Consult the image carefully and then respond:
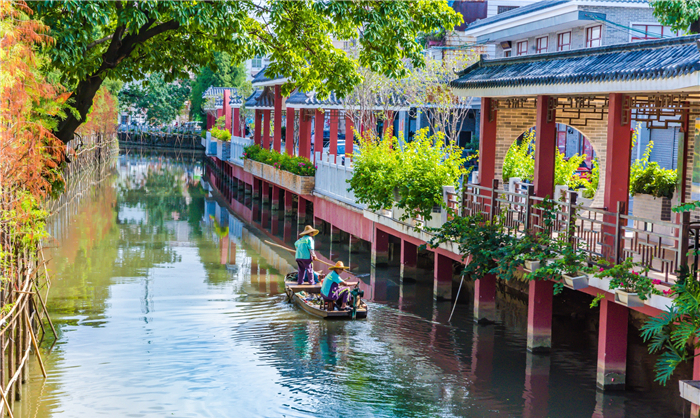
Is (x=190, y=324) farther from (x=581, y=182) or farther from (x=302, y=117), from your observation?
(x=302, y=117)

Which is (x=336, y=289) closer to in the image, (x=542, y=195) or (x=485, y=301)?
(x=485, y=301)

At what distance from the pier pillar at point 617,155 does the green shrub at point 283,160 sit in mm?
15954

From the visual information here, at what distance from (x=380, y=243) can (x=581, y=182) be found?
5350 millimetres

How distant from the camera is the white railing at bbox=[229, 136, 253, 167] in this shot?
39963 millimetres

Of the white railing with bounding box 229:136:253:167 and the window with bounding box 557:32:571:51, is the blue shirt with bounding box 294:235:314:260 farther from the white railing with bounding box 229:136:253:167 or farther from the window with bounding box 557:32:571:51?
the white railing with bounding box 229:136:253:167

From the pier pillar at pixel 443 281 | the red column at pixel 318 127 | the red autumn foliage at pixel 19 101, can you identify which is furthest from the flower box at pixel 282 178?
the red autumn foliage at pixel 19 101

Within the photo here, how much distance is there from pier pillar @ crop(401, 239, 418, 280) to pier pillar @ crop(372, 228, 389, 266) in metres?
1.51

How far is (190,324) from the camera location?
599 inches

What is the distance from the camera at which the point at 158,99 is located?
3228 inches

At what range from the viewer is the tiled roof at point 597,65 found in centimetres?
998

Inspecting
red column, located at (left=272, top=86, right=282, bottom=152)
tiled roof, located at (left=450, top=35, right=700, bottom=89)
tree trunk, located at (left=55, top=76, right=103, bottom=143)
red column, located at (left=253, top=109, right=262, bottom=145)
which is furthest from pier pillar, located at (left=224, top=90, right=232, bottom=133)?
tree trunk, located at (left=55, top=76, right=103, bottom=143)

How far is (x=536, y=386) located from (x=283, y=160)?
18.8 meters

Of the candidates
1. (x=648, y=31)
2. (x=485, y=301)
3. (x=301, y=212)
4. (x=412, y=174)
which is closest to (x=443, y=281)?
(x=485, y=301)

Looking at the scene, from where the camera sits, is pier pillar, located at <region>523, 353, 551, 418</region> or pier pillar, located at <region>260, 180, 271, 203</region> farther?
pier pillar, located at <region>260, 180, 271, 203</region>
